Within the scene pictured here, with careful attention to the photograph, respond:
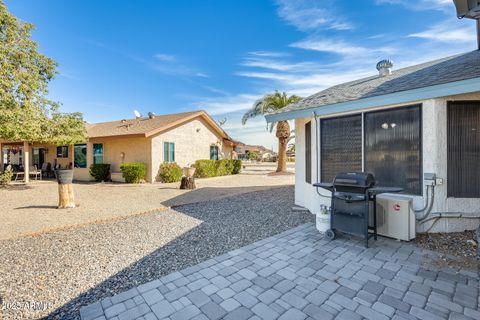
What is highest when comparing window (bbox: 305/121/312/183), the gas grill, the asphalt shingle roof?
the asphalt shingle roof

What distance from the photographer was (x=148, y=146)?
14.1 meters

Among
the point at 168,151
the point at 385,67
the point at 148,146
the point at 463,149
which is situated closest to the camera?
the point at 463,149

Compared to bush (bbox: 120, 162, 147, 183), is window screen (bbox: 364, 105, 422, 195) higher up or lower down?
higher up

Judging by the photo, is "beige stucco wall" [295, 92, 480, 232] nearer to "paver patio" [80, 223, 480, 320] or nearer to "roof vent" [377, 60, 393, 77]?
"paver patio" [80, 223, 480, 320]

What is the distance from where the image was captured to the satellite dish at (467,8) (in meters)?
4.47

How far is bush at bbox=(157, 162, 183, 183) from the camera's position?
46.9 feet

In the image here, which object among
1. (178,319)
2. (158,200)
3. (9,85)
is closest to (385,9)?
(178,319)

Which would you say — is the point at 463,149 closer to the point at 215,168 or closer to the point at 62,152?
the point at 215,168

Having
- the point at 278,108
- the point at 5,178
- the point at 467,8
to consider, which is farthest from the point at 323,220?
the point at 5,178

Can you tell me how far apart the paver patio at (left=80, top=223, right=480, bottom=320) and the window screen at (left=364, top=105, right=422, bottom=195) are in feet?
4.84

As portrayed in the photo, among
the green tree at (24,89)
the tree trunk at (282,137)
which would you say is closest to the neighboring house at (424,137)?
the green tree at (24,89)

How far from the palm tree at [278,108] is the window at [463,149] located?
573 inches

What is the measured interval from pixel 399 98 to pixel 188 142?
13.9m

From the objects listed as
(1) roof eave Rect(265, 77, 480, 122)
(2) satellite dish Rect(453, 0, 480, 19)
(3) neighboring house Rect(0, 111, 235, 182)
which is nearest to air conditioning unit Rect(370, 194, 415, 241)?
(1) roof eave Rect(265, 77, 480, 122)
